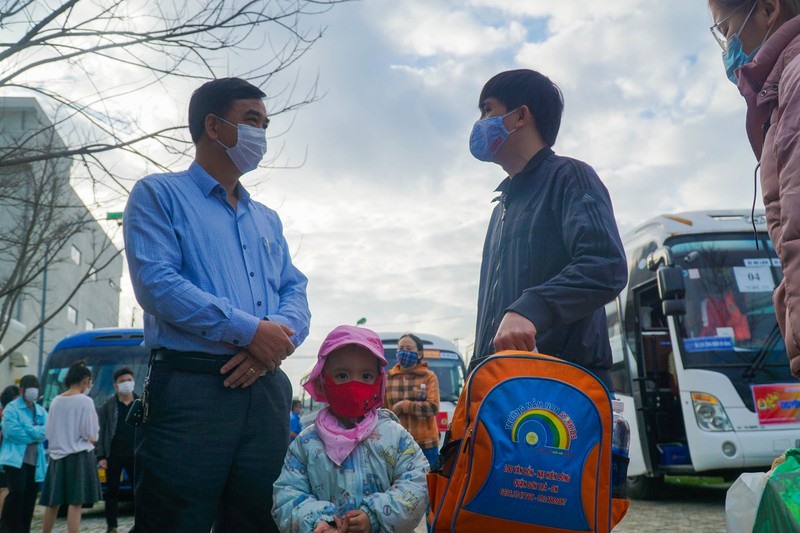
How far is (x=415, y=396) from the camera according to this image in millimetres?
8289

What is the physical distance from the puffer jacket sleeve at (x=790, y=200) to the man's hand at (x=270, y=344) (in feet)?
5.76

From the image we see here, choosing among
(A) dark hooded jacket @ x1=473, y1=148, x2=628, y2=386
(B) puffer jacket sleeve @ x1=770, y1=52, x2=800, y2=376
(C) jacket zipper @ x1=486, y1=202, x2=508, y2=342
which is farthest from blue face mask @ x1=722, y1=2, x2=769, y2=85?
(C) jacket zipper @ x1=486, y1=202, x2=508, y2=342

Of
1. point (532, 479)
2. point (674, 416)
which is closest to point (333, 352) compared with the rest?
point (532, 479)

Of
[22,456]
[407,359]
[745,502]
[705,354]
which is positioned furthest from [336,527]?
[705,354]

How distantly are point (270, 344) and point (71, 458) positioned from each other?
673cm

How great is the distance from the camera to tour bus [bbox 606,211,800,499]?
30.4 feet

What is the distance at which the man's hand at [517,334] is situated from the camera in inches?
99.3

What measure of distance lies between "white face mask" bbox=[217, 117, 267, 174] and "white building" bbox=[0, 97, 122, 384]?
4049 mm

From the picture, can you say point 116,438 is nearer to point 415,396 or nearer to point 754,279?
point 415,396

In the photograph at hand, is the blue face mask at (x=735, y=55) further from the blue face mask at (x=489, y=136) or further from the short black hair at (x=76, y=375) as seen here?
the short black hair at (x=76, y=375)

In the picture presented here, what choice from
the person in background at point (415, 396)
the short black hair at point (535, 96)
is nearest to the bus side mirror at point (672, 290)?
the person in background at point (415, 396)

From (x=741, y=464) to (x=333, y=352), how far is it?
24.2 feet

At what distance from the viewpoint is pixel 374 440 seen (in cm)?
316

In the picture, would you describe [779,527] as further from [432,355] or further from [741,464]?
[432,355]
